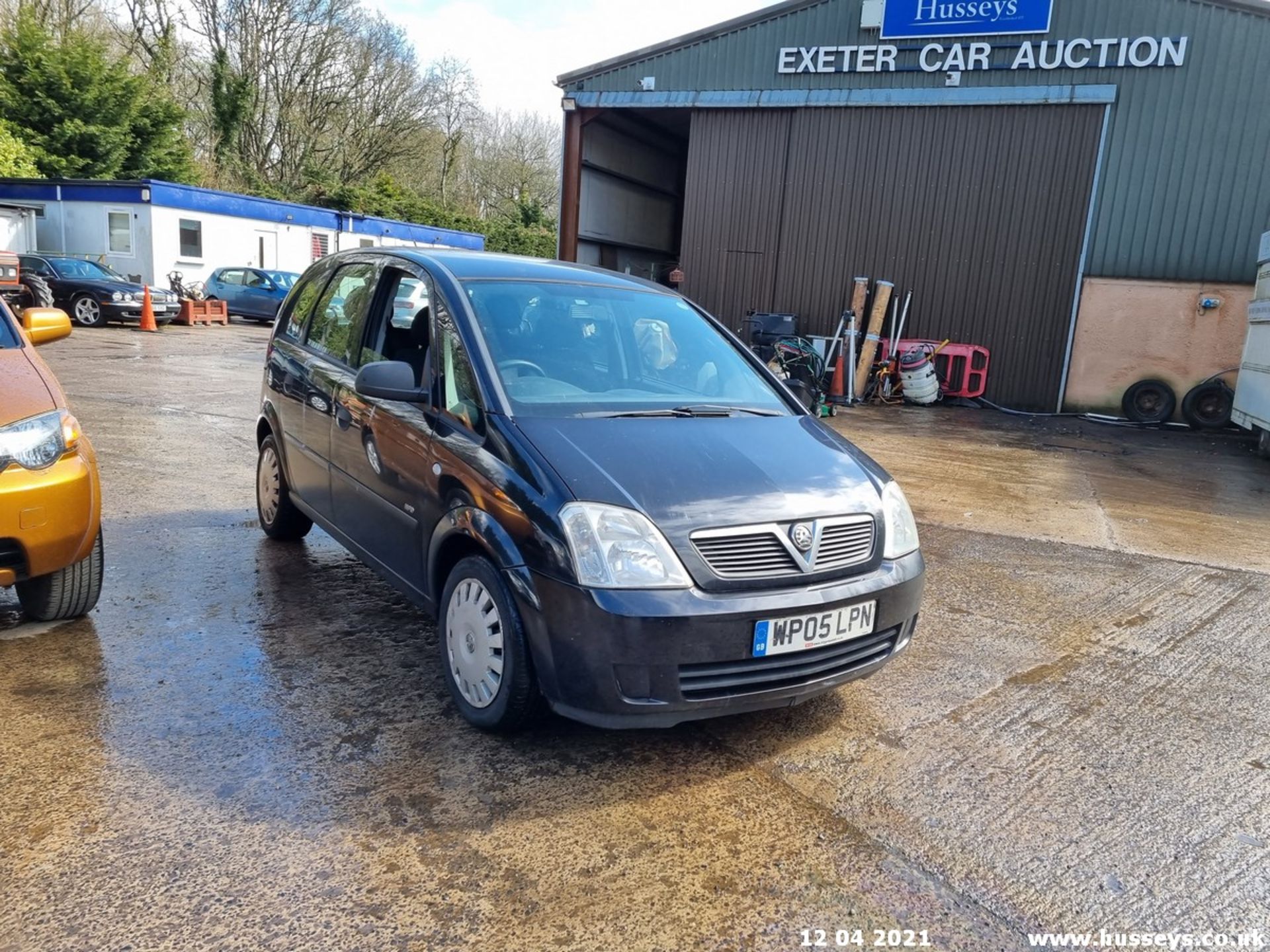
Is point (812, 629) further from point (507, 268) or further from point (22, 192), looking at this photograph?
point (22, 192)

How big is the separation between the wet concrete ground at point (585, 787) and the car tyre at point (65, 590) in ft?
0.26

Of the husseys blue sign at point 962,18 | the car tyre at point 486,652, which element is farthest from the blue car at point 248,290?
the car tyre at point 486,652

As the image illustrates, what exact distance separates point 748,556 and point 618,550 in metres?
0.42

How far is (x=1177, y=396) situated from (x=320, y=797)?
49.0ft

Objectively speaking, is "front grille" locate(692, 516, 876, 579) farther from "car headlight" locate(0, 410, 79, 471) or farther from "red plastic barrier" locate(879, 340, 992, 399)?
"red plastic barrier" locate(879, 340, 992, 399)

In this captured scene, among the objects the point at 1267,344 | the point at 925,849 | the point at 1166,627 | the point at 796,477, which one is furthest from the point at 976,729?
the point at 1267,344

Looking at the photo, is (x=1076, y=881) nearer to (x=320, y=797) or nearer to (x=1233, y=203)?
(x=320, y=797)

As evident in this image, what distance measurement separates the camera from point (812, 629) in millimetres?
3027

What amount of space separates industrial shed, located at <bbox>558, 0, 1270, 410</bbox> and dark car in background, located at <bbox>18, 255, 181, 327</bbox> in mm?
10257

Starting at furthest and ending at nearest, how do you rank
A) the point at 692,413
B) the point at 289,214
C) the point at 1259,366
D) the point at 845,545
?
1. the point at 289,214
2. the point at 1259,366
3. the point at 692,413
4. the point at 845,545

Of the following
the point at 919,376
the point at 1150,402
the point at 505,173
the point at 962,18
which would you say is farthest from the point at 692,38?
the point at 505,173

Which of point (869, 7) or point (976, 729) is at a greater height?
point (869, 7)

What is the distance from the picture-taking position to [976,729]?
3.55 metres

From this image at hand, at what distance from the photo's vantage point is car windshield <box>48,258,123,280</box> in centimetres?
2059
